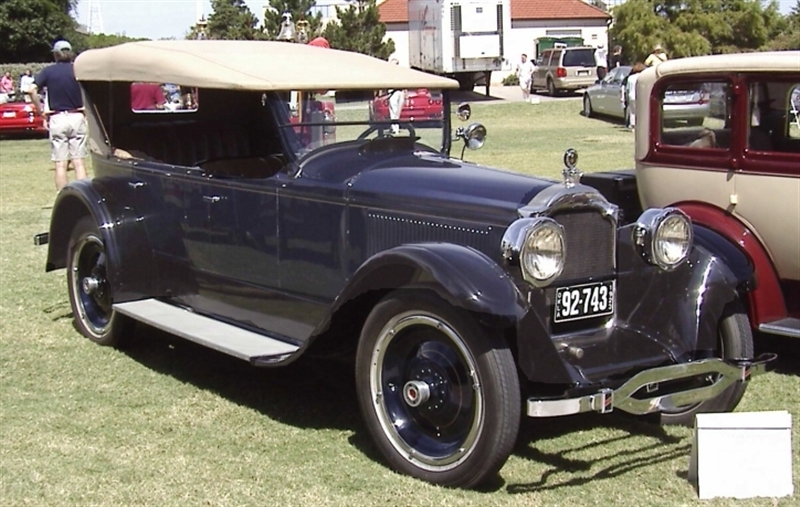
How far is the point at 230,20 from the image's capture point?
5188cm

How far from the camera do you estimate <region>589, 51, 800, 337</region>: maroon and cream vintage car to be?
217 inches

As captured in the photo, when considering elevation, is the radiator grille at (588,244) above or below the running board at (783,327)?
above

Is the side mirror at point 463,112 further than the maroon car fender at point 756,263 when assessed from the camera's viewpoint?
Yes

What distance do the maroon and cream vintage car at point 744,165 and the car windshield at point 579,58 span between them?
2652 centimetres

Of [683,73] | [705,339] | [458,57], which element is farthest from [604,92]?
[705,339]

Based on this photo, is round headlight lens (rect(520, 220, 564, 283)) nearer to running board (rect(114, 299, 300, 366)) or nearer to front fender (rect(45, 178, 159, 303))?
running board (rect(114, 299, 300, 366))

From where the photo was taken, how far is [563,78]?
105ft

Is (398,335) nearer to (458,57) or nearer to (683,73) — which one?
(683,73)

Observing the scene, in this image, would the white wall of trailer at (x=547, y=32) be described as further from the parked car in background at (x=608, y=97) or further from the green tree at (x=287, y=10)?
the parked car in background at (x=608, y=97)

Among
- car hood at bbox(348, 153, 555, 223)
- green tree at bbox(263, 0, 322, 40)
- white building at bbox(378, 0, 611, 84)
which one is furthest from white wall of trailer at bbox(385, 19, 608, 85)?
car hood at bbox(348, 153, 555, 223)

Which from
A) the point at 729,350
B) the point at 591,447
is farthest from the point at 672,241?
the point at 591,447

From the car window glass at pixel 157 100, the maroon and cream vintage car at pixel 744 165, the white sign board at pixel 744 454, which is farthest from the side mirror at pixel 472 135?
the white sign board at pixel 744 454

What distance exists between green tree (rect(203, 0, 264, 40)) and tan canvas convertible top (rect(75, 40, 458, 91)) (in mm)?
39064

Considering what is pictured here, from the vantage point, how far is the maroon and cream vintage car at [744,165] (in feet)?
18.1
